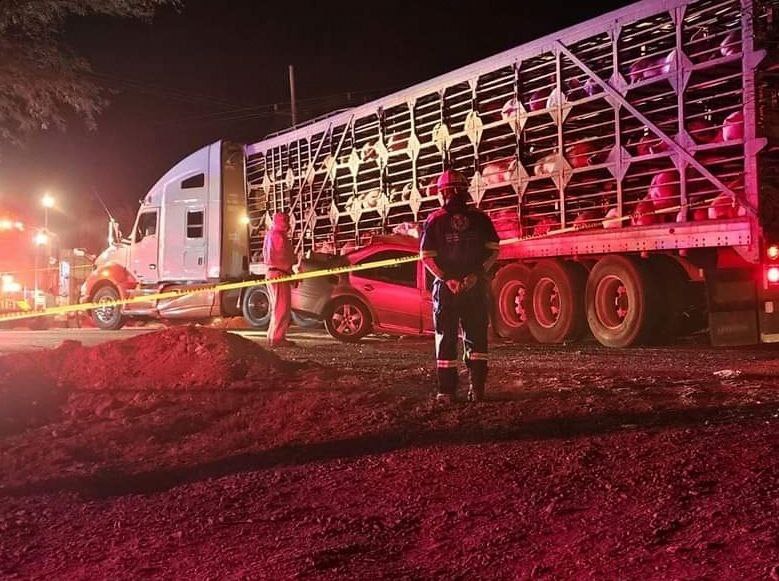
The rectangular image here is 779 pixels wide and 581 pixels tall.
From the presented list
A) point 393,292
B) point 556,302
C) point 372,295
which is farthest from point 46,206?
point 556,302

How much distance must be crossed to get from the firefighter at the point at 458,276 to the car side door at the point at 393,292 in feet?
18.0

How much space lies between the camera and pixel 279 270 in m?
10.9

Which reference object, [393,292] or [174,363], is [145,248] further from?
[174,363]

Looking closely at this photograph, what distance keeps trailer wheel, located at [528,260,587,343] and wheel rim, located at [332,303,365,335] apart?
2611 millimetres

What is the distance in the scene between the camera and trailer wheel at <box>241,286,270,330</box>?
49.2 ft

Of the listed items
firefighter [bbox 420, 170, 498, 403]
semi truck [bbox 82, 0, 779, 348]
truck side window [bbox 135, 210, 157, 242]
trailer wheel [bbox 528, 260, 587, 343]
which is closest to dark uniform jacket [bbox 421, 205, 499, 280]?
firefighter [bbox 420, 170, 498, 403]

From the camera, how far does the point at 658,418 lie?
16.3 ft

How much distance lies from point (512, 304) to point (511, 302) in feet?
0.11

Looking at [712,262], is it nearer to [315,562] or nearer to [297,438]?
[297,438]

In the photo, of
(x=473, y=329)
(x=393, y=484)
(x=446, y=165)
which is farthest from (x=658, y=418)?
(x=446, y=165)

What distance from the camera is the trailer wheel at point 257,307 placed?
15008mm

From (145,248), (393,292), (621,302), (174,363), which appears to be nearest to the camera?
(174,363)

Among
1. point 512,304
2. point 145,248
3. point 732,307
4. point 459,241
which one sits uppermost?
point 145,248

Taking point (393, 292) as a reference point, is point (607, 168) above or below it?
above
